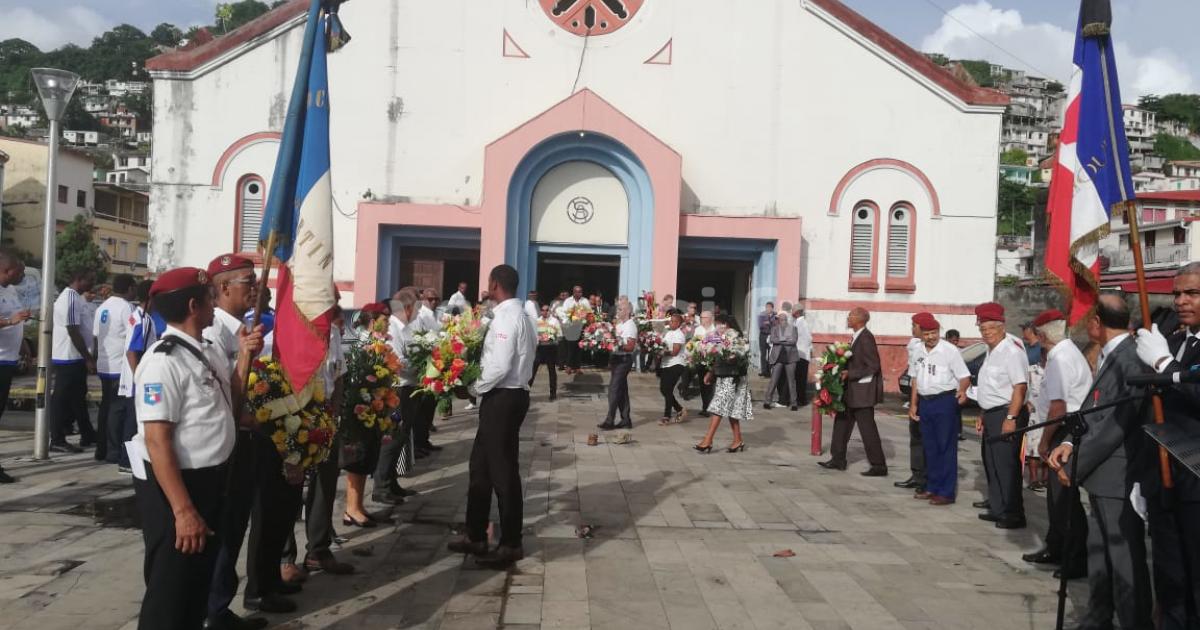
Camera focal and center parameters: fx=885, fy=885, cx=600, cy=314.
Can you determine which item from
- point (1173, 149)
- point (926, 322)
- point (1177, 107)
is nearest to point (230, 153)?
point (926, 322)

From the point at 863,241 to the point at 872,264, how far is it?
0.60 m

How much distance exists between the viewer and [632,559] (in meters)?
6.69

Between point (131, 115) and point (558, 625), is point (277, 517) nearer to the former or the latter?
point (558, 625)

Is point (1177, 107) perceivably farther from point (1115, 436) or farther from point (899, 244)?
point (1115, 436)

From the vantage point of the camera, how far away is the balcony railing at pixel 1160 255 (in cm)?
4370

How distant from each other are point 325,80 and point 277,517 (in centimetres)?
278

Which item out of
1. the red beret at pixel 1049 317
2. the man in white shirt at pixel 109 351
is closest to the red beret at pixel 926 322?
the red beret at pixel 1049 317

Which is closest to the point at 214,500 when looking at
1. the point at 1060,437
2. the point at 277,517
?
the point at 277,517

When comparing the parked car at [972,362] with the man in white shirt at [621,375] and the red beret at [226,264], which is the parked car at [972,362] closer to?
the man in white shirt at [621,375]

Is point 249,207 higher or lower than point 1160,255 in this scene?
lower

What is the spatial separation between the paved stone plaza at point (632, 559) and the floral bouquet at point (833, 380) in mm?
852

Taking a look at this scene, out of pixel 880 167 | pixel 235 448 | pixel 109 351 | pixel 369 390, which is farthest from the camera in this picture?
pixel 880 167

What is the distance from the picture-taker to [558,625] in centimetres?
522

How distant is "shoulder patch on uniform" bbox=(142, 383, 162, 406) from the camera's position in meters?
3.78
